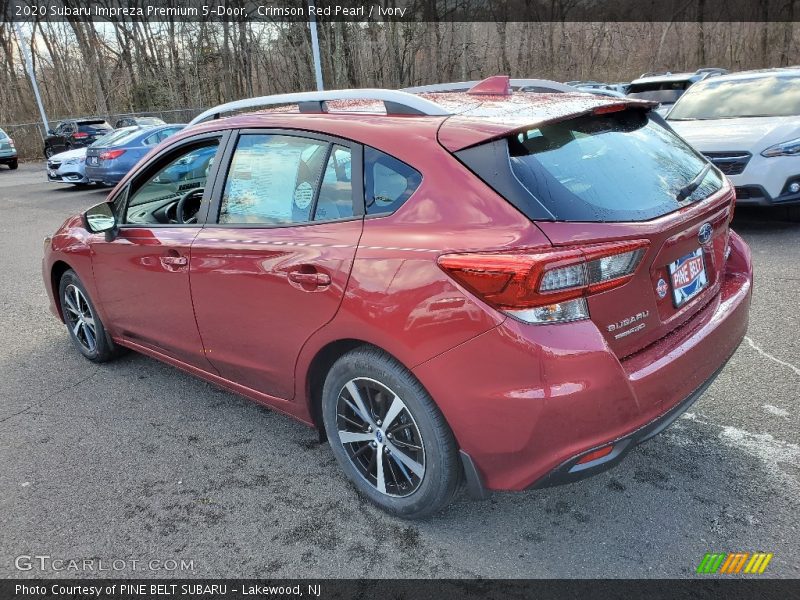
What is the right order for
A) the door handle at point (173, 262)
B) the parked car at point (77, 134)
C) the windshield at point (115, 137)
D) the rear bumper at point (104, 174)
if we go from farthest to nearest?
the parked car at point (77, 134) < the windshield at point (115, 137) < the rear bumper at point (104, 174) < the door handle at point (173, 262)

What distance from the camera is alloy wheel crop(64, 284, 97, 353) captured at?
446 cm

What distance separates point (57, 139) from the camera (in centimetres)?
2428

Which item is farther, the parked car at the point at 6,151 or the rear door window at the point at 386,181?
the parked car at the point at 6,151

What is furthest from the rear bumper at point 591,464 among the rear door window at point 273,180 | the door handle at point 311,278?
the rear door window at point 273,180

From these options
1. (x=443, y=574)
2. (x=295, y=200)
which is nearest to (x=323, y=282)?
(x=295, y=200)

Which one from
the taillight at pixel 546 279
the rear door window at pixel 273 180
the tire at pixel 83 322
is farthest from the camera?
the tire at pixel 83 322

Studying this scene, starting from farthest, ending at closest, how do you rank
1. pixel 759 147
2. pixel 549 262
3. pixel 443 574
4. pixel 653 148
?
pixel 759 147
pixel 653 148
pixel 443 574
pixel 549 262

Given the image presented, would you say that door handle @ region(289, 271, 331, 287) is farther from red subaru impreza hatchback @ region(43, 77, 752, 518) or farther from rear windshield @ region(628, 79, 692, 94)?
rear windshield @ region(628, 79, 692, 94)

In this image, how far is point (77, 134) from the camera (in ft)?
73.9

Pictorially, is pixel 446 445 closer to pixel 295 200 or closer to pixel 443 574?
pixel 443 574

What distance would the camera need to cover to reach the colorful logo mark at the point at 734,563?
2.28 meters

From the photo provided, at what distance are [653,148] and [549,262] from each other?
1.10m

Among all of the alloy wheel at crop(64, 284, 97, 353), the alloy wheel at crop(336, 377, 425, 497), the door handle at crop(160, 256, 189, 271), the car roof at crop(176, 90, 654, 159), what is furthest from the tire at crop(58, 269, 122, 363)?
the alloy wheel at crop(336, 377, 425, 497)

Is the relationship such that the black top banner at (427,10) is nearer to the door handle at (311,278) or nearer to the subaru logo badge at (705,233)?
the door handle at (311,278)
